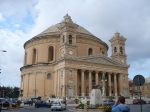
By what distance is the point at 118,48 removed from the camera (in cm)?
7500

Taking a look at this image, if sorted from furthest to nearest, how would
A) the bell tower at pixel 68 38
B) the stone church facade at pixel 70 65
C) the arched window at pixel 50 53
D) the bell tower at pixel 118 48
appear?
the bell tower at pixel 118 48
the arched window at pixel 50 53
the bell tower at pixel 68 38
the stone church facade at pixel 70 65

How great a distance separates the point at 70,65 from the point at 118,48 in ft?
67.6

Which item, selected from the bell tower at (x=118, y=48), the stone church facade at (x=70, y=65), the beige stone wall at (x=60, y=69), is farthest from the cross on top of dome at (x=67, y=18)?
the bell tower at (x=118, y=48)

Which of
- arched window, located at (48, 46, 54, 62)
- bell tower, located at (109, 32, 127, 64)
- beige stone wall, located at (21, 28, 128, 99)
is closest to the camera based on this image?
beige stone wall, located at (21, 28, 128, 99)

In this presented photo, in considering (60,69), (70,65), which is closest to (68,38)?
(70,65)

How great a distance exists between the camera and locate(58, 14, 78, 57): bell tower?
2457 inches

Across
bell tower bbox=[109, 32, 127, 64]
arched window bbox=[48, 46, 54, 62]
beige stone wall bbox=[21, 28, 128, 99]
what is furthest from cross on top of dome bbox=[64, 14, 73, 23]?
bell tower bbox=[109, 32, 127, 64]

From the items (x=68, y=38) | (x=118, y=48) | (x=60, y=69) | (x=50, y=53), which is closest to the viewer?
(x=60, y=69)

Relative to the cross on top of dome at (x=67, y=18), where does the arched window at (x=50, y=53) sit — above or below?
below

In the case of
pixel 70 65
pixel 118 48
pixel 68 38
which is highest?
pixel 68 38

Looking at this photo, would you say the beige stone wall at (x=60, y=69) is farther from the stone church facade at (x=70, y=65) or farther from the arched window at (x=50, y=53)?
the arched window at (x=50, y=53)

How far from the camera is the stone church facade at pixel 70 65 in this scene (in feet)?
199

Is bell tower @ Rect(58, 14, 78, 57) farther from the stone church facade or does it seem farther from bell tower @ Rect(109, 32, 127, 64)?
bell tower @ Rect(109, 32, 127, 64)

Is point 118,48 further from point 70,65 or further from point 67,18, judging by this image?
point 70,65
